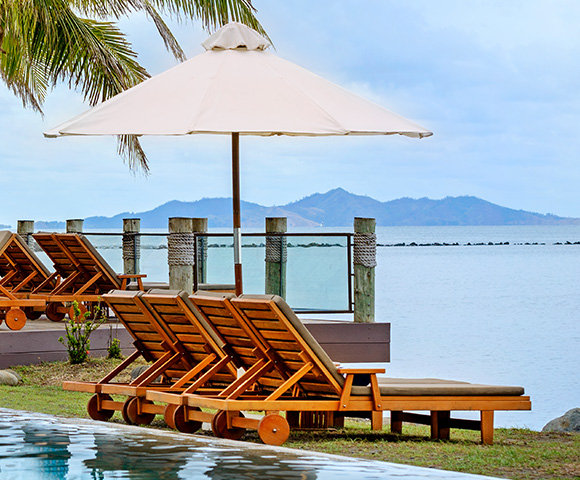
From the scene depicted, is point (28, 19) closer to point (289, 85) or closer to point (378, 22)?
point (289, 85)

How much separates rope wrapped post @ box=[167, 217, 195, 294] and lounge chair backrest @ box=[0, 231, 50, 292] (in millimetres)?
1688

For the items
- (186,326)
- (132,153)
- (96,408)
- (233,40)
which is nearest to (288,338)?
(186,326)

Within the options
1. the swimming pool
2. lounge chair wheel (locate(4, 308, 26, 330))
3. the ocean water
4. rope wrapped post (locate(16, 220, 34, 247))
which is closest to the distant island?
the ocean water

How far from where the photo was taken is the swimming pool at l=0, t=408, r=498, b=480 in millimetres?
4504

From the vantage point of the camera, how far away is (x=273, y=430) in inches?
237

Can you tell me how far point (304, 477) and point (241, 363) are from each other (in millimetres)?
2326

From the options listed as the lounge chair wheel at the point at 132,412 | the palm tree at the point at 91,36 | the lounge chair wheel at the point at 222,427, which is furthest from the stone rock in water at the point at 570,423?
the palm tree at the point at 91,36

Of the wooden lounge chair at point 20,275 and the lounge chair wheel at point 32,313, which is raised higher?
the wooden lounge chair at point 20,275

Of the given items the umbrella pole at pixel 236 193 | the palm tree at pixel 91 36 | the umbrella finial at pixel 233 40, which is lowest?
the umbrella pole at pixel 236 193

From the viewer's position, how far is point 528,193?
44.8m

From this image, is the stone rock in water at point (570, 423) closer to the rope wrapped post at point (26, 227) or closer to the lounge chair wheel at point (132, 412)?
the lounge chair wheel at point (132, 412)

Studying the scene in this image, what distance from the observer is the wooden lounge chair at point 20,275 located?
11.4 metres

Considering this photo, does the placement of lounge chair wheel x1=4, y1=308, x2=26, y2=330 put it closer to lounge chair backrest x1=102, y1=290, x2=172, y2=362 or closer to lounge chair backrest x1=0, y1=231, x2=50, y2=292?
lounge chair backrest x1=0, y1=231, x2=50, y2=292

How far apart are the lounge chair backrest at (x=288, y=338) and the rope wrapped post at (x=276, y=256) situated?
5.88 m
